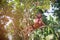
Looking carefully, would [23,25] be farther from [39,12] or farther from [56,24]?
[56,24]

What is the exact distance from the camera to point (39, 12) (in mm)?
1525

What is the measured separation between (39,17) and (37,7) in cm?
10

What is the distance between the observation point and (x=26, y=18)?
1541mm

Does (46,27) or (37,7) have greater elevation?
(37,7)

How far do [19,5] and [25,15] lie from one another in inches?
4.8

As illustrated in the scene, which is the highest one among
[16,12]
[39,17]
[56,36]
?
[16,12]

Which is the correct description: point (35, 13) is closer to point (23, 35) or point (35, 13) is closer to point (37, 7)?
point (37, 7)

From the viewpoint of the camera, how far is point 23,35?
1.52 meters

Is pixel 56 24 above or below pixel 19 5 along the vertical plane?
below

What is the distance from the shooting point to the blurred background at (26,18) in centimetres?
148

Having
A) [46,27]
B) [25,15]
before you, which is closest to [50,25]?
[46,27]

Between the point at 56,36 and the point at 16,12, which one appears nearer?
the point at 56,36

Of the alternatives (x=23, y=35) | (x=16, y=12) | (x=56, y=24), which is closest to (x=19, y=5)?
(x=16, y=12)

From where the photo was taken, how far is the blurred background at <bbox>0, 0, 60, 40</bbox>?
148 cm
